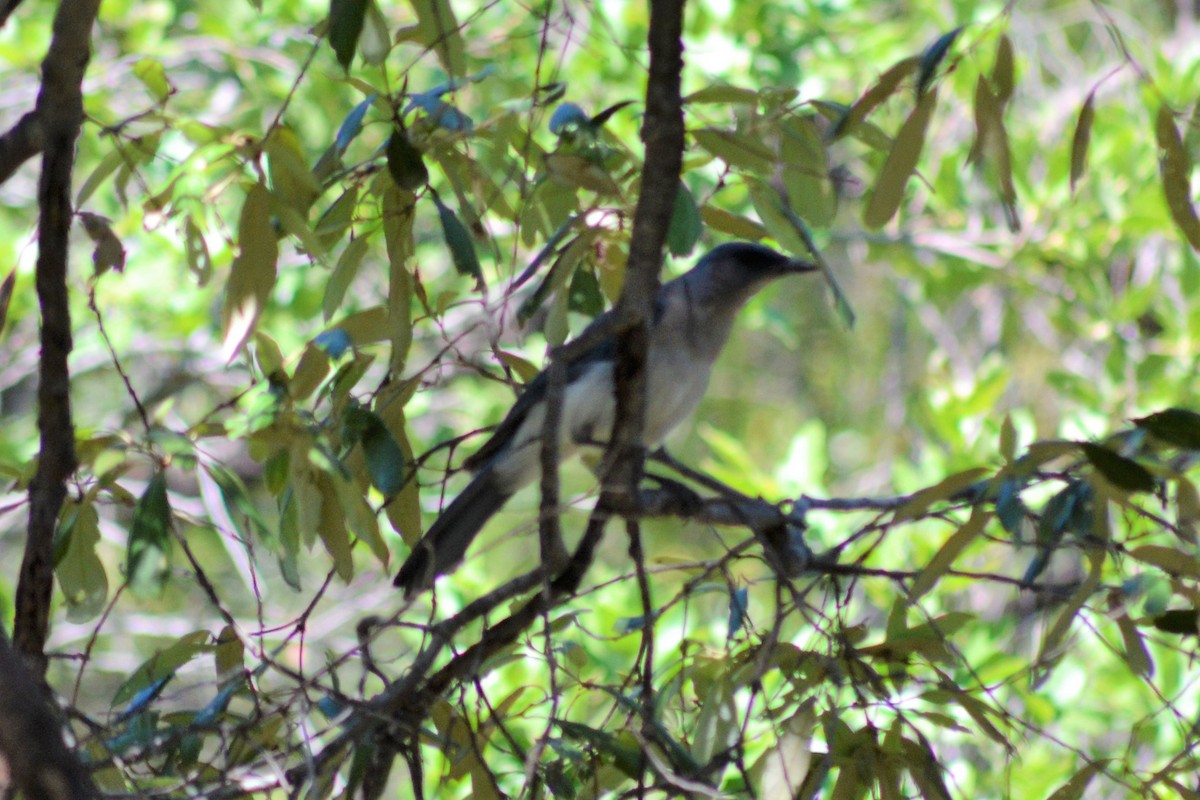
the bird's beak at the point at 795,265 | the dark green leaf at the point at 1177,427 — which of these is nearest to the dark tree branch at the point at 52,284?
the dark green leaf at the point at 1177,427

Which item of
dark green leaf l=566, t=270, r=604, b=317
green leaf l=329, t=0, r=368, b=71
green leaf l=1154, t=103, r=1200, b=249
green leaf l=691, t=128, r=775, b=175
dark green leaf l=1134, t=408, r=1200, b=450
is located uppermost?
green leaf l=329, t=0, r=368, b=71

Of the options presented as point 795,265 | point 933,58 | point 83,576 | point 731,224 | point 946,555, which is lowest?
point 946,555

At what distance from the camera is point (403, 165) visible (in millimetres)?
2111

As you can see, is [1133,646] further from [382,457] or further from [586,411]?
[586,411]

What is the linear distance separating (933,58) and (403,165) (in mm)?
825

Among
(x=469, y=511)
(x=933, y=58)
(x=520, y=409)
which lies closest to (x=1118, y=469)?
(x=933, y=58)

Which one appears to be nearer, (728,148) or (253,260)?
(253,260)

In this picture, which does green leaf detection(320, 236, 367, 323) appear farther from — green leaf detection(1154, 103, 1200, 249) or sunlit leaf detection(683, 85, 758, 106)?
green leaf detection(1154, 103, 1200, 249)

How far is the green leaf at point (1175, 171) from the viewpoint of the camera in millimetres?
2146

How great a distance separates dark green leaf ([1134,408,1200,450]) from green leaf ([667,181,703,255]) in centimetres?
78

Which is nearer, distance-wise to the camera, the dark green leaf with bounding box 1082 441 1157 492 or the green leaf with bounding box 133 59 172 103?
the dark green leaf with bounding box 1082 441 1157 492

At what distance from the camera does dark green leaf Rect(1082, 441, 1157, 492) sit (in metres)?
1.84

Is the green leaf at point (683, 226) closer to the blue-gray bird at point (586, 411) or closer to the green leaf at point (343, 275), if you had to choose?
the green leaf at point (343, 275)

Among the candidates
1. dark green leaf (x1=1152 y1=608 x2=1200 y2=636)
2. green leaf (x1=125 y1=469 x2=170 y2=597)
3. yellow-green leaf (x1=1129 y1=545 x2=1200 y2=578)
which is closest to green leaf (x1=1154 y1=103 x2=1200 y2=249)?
yellow-green leaf (x1=1129 y1=545 x2=1200 y2=578)
